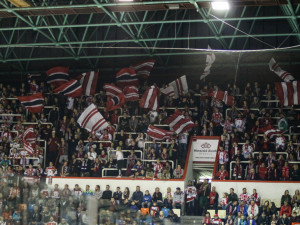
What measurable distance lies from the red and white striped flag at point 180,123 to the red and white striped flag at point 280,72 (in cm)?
541

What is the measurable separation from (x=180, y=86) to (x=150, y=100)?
205 cm

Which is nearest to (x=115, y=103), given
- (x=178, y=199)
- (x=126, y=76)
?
(x=126, y=76)

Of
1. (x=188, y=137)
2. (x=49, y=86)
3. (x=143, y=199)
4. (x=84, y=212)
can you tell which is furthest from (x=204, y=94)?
(x=84, y=212)

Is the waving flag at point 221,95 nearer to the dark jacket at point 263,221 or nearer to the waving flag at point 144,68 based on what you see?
the waving flag at point 144,68

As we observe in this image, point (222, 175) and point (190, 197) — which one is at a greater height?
point (222, 175)

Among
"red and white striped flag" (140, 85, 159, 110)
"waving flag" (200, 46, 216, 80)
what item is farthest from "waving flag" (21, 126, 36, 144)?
"waving flag" (200, 46, 216, 80)

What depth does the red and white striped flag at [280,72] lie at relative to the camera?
3240cm

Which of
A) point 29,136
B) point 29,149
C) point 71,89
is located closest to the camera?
point 29,149

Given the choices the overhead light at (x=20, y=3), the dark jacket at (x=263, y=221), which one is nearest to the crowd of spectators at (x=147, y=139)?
the dark jacket at (x=263, y=221)

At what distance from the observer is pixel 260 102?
31.9 m

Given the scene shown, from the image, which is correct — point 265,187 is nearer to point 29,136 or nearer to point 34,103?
point 29,136

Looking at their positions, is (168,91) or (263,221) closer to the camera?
(263,221)

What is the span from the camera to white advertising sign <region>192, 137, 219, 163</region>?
3172 centimetres

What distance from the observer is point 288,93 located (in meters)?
31.2
